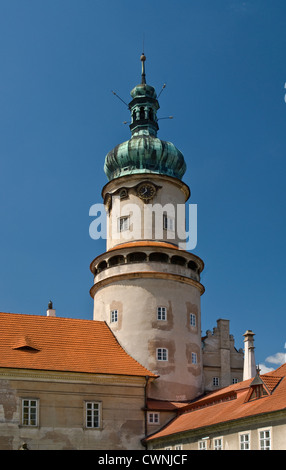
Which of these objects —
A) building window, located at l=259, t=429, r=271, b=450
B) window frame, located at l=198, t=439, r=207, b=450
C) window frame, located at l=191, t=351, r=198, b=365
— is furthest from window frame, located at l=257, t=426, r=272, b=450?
window frame, located at l=191, t=351, r=198, b=365

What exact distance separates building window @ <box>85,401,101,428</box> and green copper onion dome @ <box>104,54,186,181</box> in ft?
46.7

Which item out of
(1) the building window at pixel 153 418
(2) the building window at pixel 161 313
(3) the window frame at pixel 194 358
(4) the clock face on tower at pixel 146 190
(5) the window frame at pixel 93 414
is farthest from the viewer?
(4) the clock face on tower at pixel 146 190

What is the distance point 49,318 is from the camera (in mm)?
38875

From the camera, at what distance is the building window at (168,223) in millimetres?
41906

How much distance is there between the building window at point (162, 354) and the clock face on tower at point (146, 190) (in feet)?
29.9

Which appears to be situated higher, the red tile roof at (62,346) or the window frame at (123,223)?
the window frame at (123,223)

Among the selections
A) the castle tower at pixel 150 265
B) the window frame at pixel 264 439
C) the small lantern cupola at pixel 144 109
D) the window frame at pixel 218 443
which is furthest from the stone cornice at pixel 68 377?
the small lantern cupola at pixel 144 109

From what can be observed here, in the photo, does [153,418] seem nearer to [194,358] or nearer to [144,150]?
[194,358]

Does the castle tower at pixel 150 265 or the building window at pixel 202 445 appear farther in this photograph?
the castle tower at pixel 150 265

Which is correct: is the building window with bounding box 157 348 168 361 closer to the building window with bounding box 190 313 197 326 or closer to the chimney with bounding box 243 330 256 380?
the building window with bounding box 190 313 197 326

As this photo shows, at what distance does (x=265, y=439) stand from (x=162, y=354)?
516 inches

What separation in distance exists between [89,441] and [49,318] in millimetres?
7610

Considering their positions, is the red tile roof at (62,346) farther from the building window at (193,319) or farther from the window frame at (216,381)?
the window frame at (216,381)

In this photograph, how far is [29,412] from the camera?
3344cm
